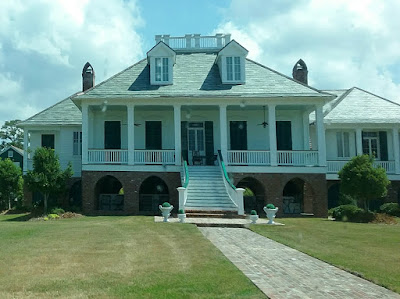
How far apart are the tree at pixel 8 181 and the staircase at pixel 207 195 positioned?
454 inches

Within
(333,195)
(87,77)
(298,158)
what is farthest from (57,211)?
(333,195)

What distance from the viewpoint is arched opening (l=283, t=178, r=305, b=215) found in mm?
24359

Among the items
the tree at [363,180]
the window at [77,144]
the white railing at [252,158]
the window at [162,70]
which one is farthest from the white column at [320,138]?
the window at [77,144]

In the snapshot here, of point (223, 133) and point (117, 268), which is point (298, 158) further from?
point (117, 268)

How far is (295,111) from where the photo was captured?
26.6m

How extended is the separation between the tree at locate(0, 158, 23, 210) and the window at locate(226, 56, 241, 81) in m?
14.2

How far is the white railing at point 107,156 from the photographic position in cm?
2338

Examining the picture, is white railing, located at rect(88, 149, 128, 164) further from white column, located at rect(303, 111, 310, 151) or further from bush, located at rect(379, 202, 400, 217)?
bush, located at rect(379, 202, 400, 217)

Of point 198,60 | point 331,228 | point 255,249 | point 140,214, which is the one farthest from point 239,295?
point 198,60

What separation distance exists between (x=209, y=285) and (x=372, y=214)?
15.1 metres

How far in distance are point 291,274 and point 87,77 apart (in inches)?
1017

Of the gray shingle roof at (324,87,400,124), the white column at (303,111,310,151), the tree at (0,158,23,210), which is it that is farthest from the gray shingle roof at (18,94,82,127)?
the gray shingle roof at (324,87,400,124)

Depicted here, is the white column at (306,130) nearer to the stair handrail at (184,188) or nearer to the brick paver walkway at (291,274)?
the stair handrail at (184,188)

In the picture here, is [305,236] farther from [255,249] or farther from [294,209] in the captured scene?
[294,209]
